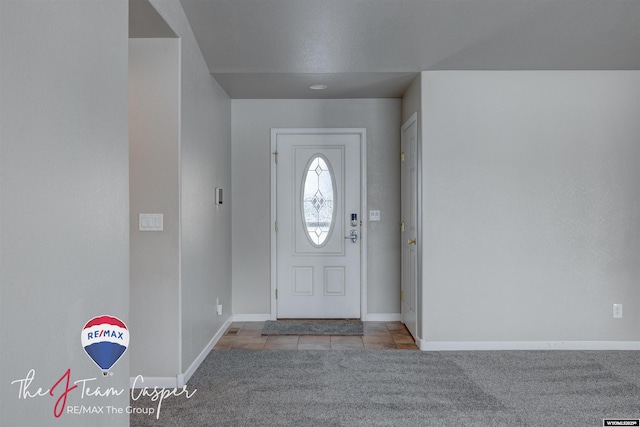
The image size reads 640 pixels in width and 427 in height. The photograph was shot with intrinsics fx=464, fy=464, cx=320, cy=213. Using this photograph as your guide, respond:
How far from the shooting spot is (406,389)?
10.0ft

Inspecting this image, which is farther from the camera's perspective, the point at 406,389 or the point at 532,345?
the point at 532,345

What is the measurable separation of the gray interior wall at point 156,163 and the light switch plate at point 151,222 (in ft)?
0.09

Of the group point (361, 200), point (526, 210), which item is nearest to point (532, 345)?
point (526, 210)

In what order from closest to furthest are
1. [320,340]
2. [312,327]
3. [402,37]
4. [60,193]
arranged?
[60,193] → [402,37] → [320,340] → [312,327]

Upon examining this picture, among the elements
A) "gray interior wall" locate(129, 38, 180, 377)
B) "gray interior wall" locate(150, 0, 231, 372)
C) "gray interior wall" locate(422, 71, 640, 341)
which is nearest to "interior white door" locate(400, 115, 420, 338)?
"gray interior wall" locate(422, 71, 640, 341)

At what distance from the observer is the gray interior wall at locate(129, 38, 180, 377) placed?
3.02 metres

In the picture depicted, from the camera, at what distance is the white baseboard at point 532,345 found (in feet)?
12.7

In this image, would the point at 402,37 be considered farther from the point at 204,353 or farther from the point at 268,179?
the point at 204,353

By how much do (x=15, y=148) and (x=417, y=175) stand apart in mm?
3184

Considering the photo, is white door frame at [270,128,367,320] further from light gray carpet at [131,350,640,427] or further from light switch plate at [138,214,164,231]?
light switch plate at [138,214,164,231]

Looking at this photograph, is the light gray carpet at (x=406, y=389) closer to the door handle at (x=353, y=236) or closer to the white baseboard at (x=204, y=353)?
the white baseboard at (x=204, y=353)

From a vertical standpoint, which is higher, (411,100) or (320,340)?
(411,100)

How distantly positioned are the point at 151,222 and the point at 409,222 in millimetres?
2410

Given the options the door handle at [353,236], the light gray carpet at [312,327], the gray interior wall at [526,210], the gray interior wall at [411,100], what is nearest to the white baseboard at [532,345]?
the gray interior wall at [526,210]
